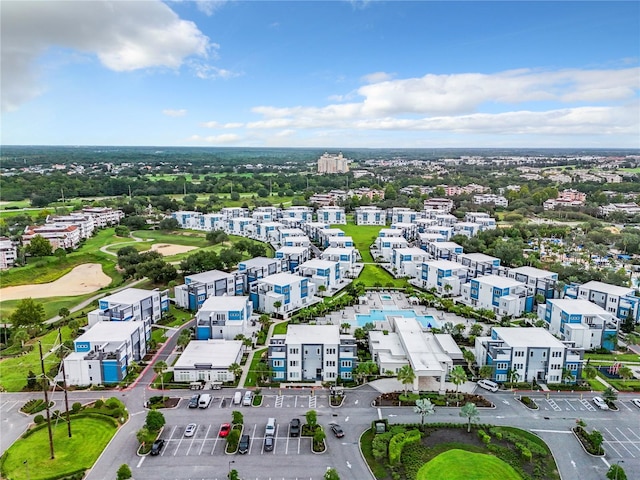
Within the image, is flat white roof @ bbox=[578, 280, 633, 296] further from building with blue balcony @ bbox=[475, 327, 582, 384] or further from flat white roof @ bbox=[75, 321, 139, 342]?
flat white roof @ bbox=[75, 321, 139, 342]

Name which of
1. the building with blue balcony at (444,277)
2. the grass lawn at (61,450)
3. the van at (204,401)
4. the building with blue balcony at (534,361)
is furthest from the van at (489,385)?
the grass lawn at (61,450)

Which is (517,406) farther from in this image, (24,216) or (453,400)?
(24,216)

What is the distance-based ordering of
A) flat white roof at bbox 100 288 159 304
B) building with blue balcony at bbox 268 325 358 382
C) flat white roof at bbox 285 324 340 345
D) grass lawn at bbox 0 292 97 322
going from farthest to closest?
1. grass lawn at bbox 0 292 97 322
2. flat white roof at bbox 100 288 159 304
3. flat white roof at bbox 285 324 340 345
4. building with blue balcony at bbox 268 325 358 382

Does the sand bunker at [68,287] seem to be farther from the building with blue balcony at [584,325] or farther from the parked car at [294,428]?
the building with blue balcony at [584,325]

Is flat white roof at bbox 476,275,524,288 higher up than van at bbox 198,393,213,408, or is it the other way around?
flat white roof at bbox 476,275,524,288

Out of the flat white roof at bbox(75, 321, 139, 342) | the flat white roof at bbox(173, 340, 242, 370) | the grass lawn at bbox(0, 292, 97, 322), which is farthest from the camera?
the grass lawn at bbox(0, 292, 97, 322)

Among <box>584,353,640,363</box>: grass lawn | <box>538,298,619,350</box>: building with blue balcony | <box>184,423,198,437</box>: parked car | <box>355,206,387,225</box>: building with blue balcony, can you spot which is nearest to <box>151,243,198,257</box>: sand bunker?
<box>355,206,387,225</box>: building with blue balcony

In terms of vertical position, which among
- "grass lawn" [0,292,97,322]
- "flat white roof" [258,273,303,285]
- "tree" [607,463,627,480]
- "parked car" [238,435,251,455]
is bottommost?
"parked car" [238,435,251,455]

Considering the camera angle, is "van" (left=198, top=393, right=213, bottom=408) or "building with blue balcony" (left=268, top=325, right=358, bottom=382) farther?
"building with blue balcony" (left=268, top=325, right=358, bottom=382)
